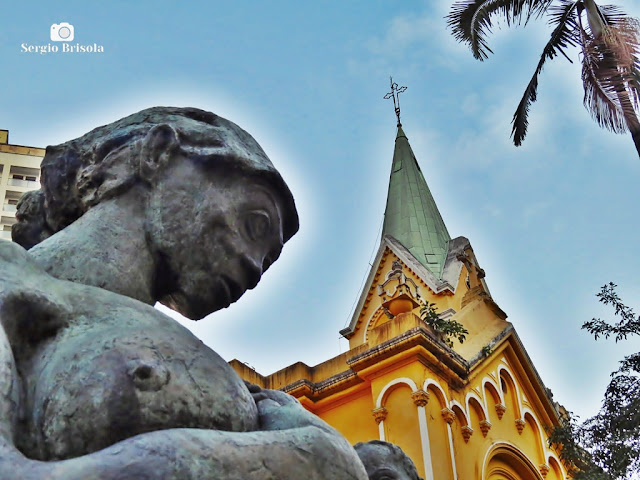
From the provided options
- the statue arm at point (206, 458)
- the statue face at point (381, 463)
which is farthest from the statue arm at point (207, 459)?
the statue face at point (381, 463)

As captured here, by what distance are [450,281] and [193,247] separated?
21.1 metres

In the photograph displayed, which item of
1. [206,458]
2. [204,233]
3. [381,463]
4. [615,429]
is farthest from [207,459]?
[615,429]

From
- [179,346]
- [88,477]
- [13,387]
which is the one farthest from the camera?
[179,346]

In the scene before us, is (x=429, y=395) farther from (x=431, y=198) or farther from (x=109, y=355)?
(x=431, y=198)

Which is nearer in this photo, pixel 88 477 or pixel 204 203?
pixel 88 477

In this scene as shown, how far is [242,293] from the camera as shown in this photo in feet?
6.67

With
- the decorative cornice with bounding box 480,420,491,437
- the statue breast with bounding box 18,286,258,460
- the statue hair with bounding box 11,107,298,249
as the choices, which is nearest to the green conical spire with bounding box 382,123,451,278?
the decorative cornice with bounding box 480,420,491,437

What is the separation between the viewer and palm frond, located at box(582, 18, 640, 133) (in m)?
12.0

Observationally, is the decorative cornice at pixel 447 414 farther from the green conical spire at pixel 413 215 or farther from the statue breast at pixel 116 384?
the statue breast at pixel 116 384

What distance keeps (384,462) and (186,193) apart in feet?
2.40

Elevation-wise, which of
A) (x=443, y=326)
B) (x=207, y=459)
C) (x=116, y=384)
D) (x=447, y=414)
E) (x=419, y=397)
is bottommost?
(x=207, y=459)

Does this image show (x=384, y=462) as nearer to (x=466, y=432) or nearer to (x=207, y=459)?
(x=207, y=459)

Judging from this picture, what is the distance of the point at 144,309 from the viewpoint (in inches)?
68.6

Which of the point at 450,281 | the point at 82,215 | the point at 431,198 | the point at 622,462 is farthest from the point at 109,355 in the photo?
the point at 431,198
